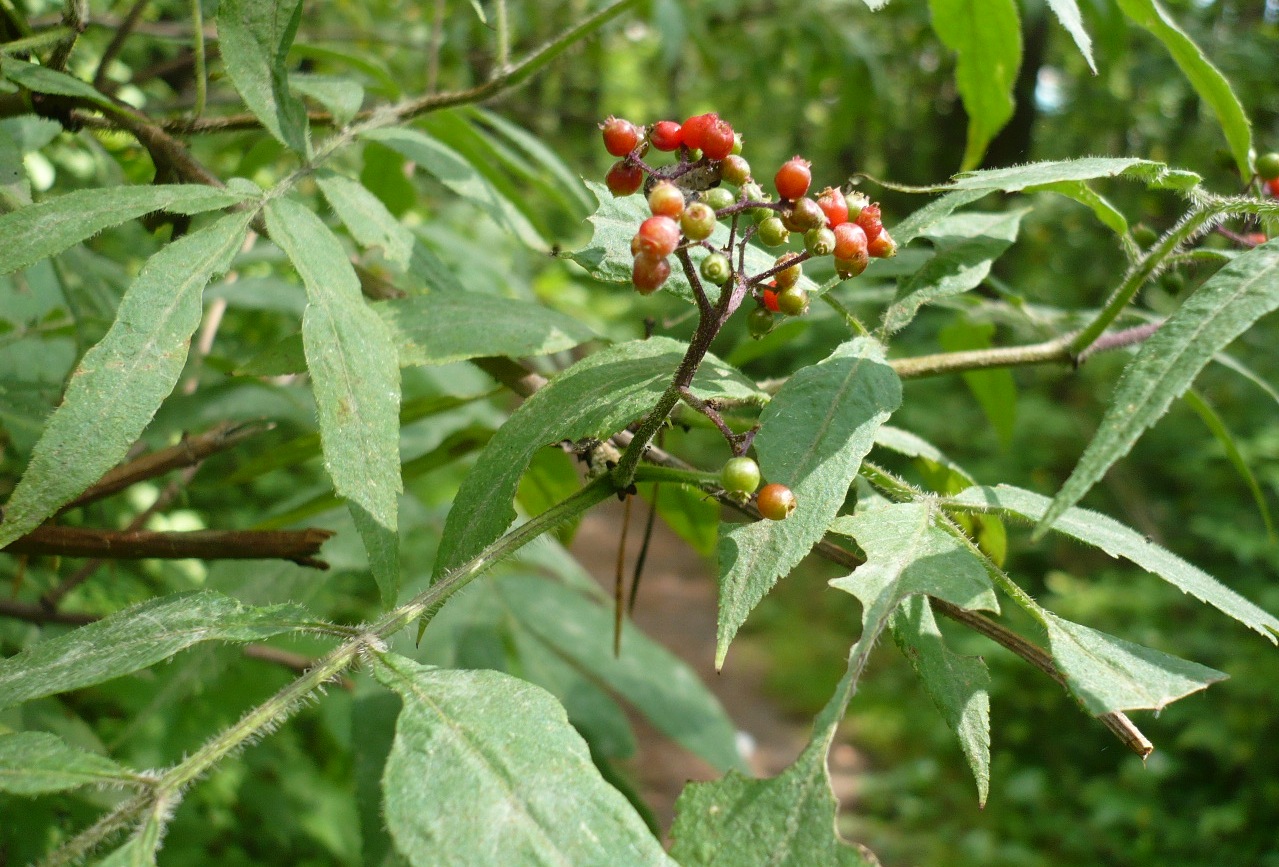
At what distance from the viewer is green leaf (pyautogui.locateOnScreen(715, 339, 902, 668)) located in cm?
74

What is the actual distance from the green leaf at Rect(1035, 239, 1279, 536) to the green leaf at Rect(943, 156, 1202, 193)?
0.18 m

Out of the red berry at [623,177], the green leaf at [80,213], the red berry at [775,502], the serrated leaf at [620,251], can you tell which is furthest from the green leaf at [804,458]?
the green leaf at [80,213]

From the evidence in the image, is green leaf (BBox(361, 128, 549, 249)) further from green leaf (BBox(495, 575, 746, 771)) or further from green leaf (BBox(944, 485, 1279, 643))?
green leaf (BBox(944, 485, 1279, 643))

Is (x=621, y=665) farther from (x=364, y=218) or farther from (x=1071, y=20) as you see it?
(x=1071, y=20)

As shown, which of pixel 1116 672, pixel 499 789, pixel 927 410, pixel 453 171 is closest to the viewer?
pixel 499 789

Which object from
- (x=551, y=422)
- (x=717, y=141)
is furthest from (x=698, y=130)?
(x=551, y=422)

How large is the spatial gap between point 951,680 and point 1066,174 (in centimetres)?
44

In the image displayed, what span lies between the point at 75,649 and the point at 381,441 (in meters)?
0.27

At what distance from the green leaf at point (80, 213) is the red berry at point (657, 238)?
0.45 m

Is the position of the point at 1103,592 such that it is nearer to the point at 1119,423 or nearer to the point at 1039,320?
the point at 1039,320

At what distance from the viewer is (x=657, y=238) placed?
0.71 m

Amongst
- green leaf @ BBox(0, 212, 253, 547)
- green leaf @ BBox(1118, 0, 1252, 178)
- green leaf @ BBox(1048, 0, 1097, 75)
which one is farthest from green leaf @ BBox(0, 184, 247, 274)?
green leaf @ BBox(1118, 0, 1252, 178)

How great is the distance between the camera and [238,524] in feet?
11.9

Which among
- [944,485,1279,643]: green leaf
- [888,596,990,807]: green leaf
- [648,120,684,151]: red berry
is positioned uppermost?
[648,120,684,151]: red berry
